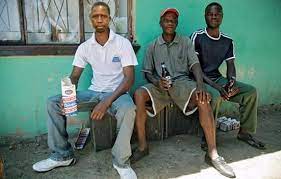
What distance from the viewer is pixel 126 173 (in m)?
A: 2.82

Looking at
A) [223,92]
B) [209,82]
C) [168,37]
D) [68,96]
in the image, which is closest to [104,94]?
[68,96]

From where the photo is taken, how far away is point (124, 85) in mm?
3002

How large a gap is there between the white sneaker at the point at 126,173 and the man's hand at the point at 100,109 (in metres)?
0.53

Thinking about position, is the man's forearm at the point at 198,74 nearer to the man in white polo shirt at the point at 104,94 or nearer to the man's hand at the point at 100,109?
the man in white polo shirt at the point at 104,94

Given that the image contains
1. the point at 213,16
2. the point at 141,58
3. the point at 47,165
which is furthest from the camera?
the point at 141,58

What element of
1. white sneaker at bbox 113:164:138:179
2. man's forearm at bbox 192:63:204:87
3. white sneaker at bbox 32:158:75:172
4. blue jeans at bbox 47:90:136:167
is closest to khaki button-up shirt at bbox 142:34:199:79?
man's forearm at bbox 192:63:204:87

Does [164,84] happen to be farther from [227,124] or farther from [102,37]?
[227,124]

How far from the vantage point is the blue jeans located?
2834 mm

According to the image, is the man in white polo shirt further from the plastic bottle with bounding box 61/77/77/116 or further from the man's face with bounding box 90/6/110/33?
the plastic bottle with bounding box 61/77/77/116

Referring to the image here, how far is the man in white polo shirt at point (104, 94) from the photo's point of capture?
9.36 ft

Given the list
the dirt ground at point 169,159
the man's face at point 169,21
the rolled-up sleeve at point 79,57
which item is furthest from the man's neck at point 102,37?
the dirt ground at point 169,159

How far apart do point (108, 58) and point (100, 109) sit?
60 cm

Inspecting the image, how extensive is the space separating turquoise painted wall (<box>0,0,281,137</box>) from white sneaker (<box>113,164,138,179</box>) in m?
1.27

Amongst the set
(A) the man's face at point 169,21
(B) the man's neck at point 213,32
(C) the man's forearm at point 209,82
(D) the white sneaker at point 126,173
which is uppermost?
(A) the man's face at point 169,21
